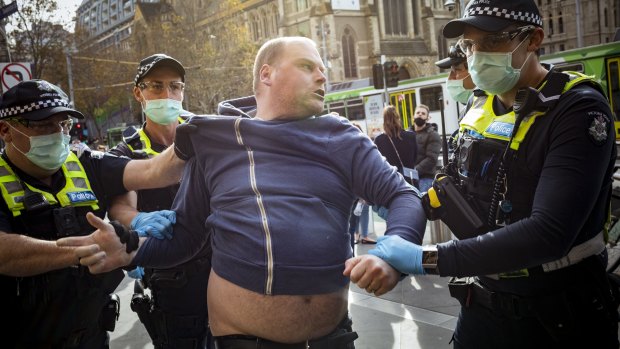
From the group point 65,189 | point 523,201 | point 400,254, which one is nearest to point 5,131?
point 65,189

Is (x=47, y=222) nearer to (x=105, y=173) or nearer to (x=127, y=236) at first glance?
(x=105, y=173)

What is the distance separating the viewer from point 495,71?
7.15ft

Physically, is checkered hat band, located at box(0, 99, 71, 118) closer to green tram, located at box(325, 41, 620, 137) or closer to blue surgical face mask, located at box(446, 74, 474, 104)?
blue surgical face mask, located at box(446, 74, 474, 104)

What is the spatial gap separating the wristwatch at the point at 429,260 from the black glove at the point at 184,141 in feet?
3.60

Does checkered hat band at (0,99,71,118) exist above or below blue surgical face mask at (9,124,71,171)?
→ above

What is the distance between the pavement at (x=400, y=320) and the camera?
14.5 feet

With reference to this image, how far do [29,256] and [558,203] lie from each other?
224cm

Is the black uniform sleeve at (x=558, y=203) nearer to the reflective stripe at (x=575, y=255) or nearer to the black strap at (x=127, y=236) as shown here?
the reflective stripe at (x=575, y=255)

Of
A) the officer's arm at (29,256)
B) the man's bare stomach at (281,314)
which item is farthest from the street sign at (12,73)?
the man's bare stomach at (281,314)

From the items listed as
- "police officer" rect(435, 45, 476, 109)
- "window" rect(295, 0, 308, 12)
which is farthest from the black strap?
"window" rect(295, 0, 308, 12)

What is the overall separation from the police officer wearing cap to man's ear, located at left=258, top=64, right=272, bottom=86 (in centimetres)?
87

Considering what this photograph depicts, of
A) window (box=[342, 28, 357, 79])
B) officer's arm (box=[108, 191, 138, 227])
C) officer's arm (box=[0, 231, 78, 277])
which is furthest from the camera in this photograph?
window (box=[342, 28, 357, 79])

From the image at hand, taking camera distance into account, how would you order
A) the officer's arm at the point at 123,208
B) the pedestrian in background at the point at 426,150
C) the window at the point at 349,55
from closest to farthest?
the officer's arm at the point at 123,208 → the pedestrian in background at the point at 426,150 → the window at the point at 349,55

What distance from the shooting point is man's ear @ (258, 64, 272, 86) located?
2201 millimetres
